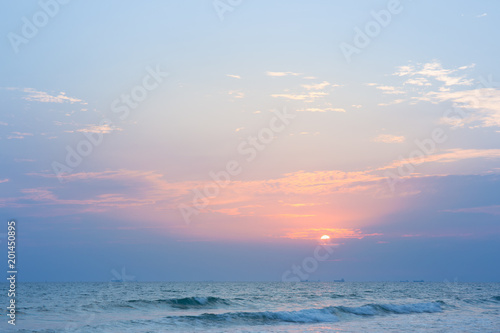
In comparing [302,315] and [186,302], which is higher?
[186,302]

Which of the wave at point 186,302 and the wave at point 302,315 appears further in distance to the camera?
the wave at point 186,302

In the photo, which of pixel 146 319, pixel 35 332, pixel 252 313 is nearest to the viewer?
pixel 35 332

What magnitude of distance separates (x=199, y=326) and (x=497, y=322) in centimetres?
2440

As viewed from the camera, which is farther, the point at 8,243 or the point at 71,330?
the point at 71,330

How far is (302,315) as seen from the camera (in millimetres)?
41844

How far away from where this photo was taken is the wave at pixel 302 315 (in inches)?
1496

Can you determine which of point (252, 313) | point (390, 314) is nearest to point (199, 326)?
point (252, 313)

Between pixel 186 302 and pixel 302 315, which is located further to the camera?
pixel 186 302

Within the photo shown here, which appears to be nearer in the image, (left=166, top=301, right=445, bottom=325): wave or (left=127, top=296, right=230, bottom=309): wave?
(left=166, top=301, right=445, bottom=325): wave

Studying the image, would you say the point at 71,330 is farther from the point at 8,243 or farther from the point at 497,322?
the point at 497,322

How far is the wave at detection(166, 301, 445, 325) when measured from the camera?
38.0m

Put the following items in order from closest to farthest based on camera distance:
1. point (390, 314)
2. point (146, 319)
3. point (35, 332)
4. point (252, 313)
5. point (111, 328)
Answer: point (35, 332) < point (111, 328) < point (146, 319) < point (252, 313) < point (390, 314)

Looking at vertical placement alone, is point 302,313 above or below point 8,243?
below

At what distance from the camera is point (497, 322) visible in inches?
1497
